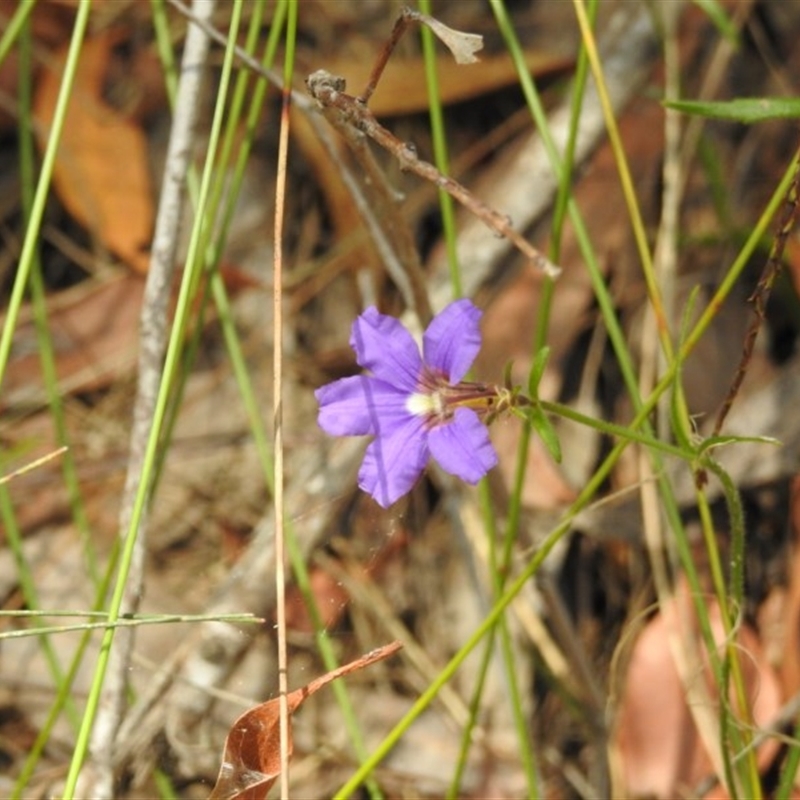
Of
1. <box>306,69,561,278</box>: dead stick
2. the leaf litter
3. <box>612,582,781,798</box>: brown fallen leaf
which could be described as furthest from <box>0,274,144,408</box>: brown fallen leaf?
<box>306,69,561,278</box>: dead stick

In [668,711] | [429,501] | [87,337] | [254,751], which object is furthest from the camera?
[87,337]

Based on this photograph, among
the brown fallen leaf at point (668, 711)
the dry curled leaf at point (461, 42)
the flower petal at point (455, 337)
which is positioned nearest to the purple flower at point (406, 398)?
the flower petal at point (455, 337)

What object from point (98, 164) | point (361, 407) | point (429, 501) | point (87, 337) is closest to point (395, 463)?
point (361, 407)

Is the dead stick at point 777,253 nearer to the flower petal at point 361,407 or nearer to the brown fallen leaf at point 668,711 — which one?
the flower petal at point 361,407

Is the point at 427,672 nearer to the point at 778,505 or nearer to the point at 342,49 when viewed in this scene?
the point at 778,505

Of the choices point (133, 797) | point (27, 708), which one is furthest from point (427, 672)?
point (27, 708)

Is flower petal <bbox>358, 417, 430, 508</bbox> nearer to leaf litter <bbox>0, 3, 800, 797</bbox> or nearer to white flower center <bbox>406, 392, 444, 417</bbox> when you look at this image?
white flower center <bbox>406, 392, 444, 417</bbox>

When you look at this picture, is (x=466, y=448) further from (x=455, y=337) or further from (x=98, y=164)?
(x=98, y=164)

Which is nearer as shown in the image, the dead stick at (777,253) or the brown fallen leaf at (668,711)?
the dead stick at (777,253)
